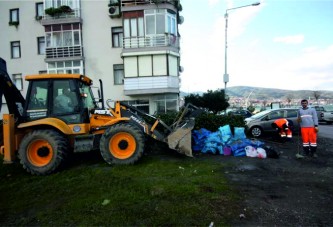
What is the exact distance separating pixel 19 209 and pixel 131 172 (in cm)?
277

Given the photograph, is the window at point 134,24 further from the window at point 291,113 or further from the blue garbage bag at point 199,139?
the blue garbage bag at point 199,139

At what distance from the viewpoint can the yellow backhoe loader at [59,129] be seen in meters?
8.10

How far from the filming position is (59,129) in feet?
26.6

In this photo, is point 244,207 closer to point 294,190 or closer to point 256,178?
point 294,190

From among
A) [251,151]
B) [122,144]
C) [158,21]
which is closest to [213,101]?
[158,21]

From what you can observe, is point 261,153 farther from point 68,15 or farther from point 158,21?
point 68,15

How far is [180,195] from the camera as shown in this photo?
5789mm

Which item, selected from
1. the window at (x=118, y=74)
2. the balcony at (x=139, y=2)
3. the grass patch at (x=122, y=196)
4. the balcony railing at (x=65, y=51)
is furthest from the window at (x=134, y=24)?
the grass patch at (x=122, y=196)

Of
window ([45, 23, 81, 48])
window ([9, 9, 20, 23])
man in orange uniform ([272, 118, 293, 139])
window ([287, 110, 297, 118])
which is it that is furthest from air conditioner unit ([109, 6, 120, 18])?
man in orange uniform ([272, 118, 293, 139])

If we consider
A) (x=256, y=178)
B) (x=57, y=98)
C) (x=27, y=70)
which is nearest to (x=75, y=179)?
(x=57, y=98)

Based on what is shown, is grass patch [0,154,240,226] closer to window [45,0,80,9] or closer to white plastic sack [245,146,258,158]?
white plastic sack [245,146,258,158]

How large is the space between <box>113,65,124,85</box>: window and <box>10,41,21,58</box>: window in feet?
31.3

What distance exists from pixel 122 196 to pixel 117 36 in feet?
74.5

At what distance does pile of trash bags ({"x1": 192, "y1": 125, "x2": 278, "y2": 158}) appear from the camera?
9.70 meters
